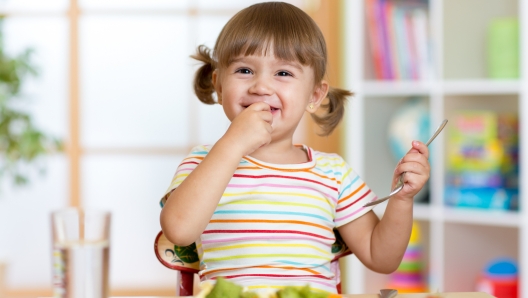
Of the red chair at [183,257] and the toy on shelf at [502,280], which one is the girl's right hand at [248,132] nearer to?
the red chair at [183,257]

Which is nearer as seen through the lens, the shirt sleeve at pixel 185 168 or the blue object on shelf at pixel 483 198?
the shirt sleeve at pixel 185 168

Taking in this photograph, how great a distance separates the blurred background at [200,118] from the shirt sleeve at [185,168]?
1.38 m

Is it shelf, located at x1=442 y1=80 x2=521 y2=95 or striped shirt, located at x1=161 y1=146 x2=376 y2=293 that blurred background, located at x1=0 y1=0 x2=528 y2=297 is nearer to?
shelf, located at x1=442 y1=80 x2=521 y2=95

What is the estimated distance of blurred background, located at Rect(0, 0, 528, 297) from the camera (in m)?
2.51

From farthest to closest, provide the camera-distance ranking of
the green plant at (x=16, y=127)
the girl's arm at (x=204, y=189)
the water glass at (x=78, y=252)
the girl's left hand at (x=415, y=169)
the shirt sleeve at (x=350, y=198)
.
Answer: the green plant at (x=16, y=127), the shirt sleeve at (x=350, y=198), the girl's left hand at (x=415, y=169), the girl's arm at (x=204, y=189), the water glass at (x=78, y=252)

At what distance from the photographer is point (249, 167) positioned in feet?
3.86

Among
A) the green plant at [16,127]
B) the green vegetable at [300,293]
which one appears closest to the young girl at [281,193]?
the green vegetable at [300,293]

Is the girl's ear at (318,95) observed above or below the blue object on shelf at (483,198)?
above

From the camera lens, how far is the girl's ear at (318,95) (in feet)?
4.17

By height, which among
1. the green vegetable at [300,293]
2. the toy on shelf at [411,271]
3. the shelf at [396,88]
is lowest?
the toy on shelf at [411,271]

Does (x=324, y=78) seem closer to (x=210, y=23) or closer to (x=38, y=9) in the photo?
(x=210, y=23)

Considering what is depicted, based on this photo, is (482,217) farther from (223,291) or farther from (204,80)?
(223,291)

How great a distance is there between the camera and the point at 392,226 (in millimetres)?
1146

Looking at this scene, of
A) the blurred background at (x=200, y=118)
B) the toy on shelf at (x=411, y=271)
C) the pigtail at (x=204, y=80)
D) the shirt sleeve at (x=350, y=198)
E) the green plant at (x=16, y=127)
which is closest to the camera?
the shirt sleeve at (x=350, y=198)
